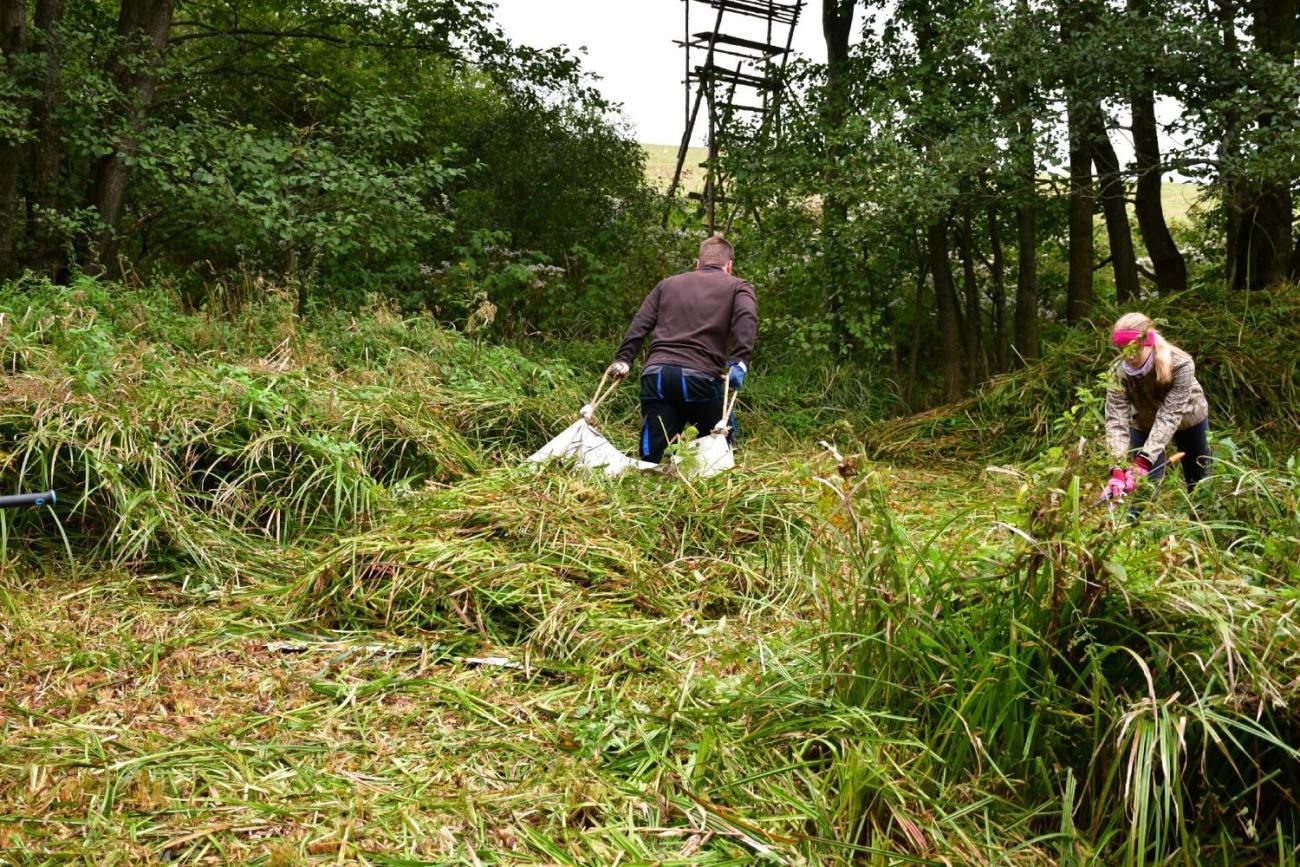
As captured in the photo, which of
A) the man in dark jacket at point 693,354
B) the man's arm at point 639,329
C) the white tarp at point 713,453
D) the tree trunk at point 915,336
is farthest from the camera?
the tree trunk at point 915,336

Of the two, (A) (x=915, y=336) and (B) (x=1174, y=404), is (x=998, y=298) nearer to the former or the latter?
(A) (x=915, y=336)

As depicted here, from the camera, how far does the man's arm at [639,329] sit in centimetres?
645

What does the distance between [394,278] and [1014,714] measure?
822cm

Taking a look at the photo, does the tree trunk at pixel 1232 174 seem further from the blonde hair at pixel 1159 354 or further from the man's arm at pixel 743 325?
the man's arm at pixel 743 325

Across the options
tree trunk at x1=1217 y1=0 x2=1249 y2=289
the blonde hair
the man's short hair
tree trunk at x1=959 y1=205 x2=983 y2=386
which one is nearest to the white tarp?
the man's short hair

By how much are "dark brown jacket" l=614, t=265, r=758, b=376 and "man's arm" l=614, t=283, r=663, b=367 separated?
27 millimetres

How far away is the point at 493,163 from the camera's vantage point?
37.2 ft

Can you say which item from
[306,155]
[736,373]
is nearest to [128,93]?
[306,155]

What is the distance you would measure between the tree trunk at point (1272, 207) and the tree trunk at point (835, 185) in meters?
3.06

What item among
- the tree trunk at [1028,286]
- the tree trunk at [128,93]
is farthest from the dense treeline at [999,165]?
the tree trunk at [128,93]

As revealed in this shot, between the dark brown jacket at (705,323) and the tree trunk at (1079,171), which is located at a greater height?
the tree trunk at (1079,171)

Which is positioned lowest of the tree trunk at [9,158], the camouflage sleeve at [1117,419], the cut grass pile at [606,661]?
the cut grass pile at [606,661]

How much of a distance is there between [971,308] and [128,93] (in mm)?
7666

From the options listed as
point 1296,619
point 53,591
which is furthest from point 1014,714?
point 53,591
